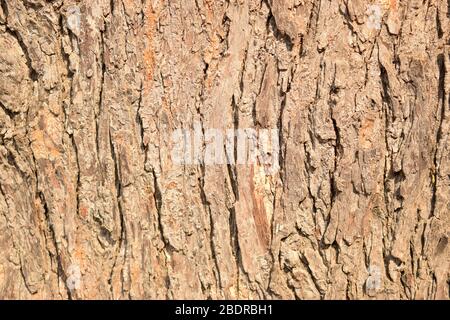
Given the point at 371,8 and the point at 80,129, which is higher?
the point at 371,8

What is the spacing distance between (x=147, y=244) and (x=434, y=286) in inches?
67.3

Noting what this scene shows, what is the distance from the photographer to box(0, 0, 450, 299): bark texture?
335 centimetres

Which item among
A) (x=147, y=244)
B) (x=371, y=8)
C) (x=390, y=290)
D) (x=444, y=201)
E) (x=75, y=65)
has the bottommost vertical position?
(x=390, y=290)

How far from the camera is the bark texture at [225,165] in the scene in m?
3.35

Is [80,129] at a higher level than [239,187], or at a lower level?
higher

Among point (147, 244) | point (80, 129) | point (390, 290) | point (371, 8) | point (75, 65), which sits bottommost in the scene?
point (390, 290)

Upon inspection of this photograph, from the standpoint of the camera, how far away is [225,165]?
3.40 metres

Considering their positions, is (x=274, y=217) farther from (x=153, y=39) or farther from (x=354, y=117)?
(x=153, y=39)

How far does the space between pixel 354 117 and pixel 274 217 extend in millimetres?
752

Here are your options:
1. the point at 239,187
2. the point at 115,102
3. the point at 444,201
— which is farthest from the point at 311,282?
the point at 115,102

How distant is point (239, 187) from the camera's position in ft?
11.1

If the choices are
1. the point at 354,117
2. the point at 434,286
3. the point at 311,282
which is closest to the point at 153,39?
the point at 354,117

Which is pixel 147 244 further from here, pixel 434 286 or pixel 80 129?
pixel 434 286

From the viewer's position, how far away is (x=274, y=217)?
3.39 m
